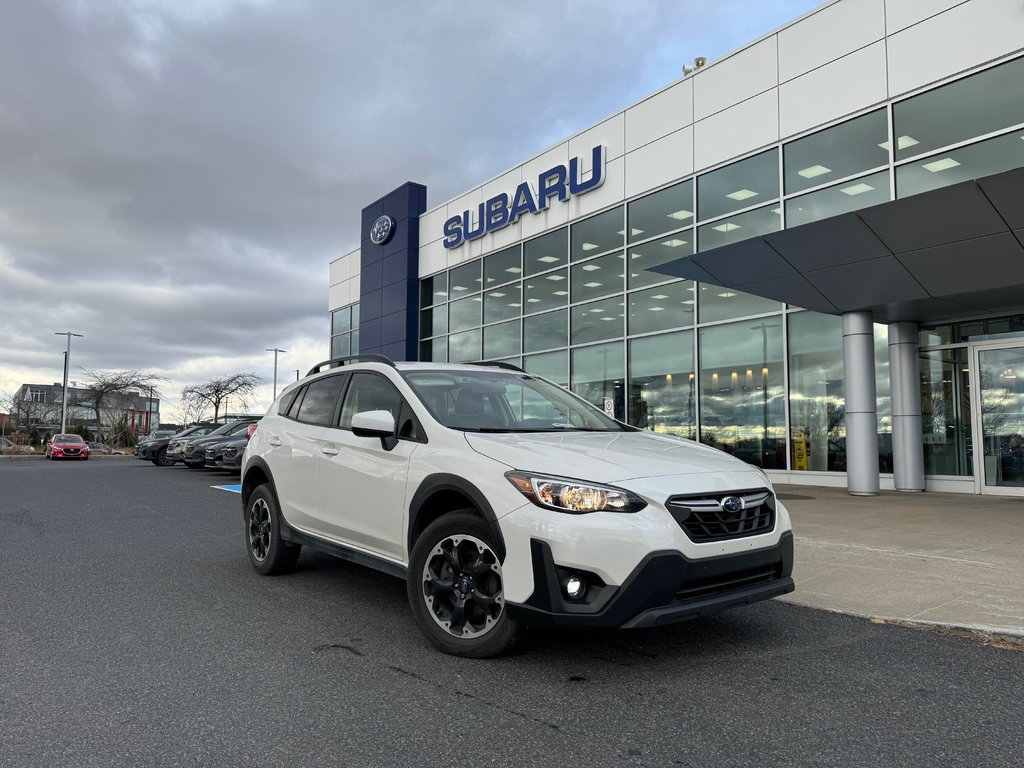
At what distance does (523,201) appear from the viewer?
21672 mm

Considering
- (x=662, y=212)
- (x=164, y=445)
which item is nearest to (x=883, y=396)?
(x=662, y=212)

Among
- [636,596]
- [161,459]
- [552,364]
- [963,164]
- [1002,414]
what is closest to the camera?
[636,596]

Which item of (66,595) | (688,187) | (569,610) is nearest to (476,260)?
(688,187)

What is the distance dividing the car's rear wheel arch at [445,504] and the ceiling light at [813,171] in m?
12.9

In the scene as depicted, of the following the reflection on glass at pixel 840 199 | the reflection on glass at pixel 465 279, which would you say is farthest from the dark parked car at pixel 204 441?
the reflection on glass at pixel 840 199

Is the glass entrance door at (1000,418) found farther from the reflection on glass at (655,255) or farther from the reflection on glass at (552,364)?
the reflection on glass at (552,364)

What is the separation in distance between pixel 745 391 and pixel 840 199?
4181 millimetres

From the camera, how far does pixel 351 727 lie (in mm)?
3084

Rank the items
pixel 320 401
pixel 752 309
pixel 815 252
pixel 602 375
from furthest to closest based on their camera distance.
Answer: pixel 602 375, pixel 752 309, pixel 815 252, pixel 320 401

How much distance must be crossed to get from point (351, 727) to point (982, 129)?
44.7ft

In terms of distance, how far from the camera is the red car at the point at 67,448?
36.7 meters

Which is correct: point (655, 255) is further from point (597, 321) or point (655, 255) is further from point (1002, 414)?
point (1002, 414)

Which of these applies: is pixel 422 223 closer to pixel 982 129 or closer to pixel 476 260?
pixel 476 260

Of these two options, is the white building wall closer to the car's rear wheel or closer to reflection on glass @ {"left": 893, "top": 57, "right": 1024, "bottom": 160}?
reflection on glass @ {"left": 893, "top": 57, "right": 1024, "bottom": 160}
